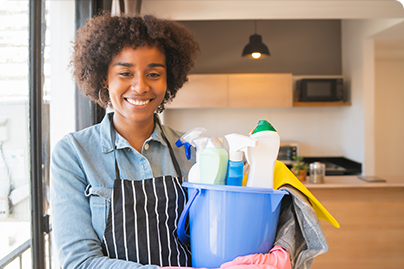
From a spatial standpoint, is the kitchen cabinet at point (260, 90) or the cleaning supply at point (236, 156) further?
the kitchen cabinet at point (260, 90)

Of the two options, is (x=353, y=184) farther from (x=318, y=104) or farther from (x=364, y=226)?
(x=318, y=104)

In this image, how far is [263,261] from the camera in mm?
687

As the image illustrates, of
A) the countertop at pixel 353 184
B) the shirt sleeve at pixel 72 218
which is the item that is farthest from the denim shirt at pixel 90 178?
the countertop at pixel 353 184

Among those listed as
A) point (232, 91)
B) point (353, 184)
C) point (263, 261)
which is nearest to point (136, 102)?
point (263, 261)

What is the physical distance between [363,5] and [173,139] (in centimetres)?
282

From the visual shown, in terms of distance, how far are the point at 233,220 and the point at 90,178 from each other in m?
0.41

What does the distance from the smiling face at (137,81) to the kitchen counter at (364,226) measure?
7.03 feet

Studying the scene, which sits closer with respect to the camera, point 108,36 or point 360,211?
point 108,36

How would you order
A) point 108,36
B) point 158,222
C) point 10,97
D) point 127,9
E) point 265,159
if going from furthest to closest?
point 127,9
point 10,97
point 108,36
point 158,222
point 265,159

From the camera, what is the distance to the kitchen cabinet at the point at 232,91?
12.9ft

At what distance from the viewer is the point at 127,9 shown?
7.66 feet

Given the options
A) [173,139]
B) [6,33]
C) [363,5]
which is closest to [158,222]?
[173,139]

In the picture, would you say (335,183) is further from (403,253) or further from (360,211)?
(403,253)

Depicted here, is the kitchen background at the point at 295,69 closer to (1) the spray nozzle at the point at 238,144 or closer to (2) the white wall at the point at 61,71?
(2) the white wall at the point at 61,71
